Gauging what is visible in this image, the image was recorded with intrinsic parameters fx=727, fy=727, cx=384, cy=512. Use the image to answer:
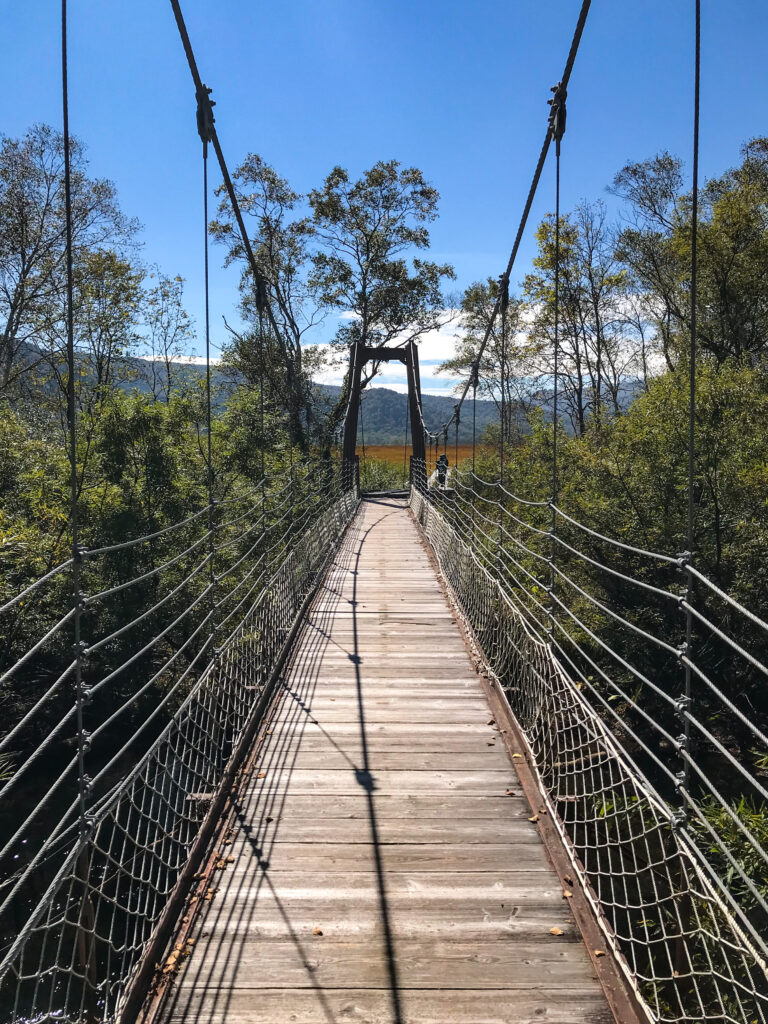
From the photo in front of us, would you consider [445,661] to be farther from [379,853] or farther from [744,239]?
[744,239]

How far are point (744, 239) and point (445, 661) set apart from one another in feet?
31.4

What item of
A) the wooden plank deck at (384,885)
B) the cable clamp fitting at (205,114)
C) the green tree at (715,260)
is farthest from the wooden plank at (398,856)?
the green tree at (715,260)

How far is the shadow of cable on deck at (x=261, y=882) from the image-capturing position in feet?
4.94

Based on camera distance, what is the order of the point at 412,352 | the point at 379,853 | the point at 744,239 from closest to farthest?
the point at 379,853, the point at 744,239, the point at 412,352

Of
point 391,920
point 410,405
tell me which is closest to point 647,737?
point 391,920

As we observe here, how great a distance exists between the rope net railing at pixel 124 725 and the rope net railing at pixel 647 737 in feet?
3.55

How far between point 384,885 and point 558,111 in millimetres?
3320

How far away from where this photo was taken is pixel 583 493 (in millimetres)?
7715

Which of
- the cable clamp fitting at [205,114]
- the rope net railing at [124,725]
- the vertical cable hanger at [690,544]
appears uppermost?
the cable clamp fitting at [205,114]

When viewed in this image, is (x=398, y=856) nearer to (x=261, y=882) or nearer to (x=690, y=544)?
(x=261, y=882)

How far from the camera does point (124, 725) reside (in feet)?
29.0

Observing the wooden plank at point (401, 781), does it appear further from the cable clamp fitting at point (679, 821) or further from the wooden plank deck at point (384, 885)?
the cable clamp fitting at point (679, 821)

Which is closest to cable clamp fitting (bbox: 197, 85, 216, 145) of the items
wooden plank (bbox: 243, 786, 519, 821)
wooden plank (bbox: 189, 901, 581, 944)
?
wooden plank (bbox: 243, 786, 519, 821)

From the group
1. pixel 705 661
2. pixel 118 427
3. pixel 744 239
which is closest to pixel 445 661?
pixel 705 661
